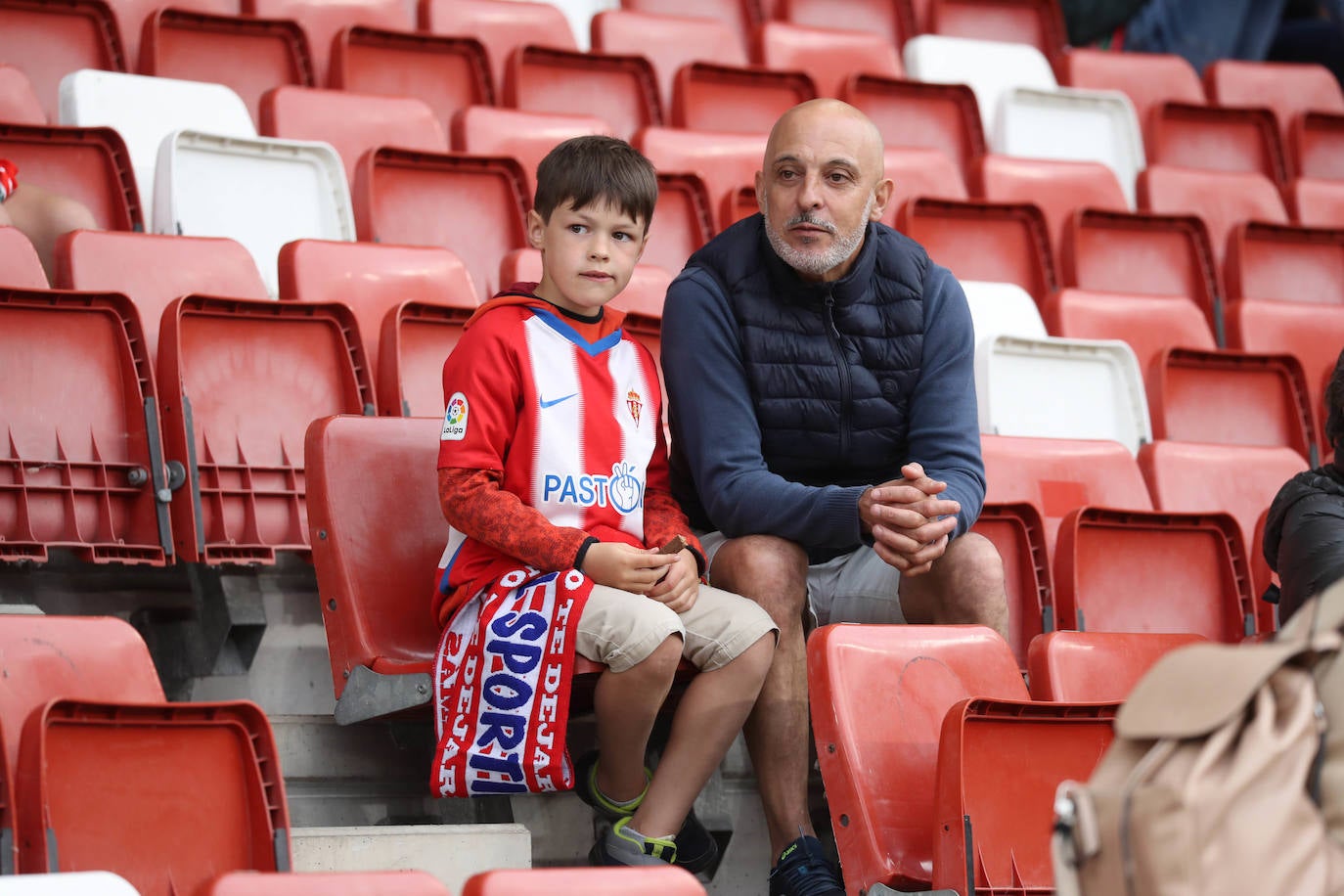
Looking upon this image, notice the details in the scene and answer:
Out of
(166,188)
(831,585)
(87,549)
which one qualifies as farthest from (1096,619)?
(166,188)

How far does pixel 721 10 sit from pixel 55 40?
1.93 m

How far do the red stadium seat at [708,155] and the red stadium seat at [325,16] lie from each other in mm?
647

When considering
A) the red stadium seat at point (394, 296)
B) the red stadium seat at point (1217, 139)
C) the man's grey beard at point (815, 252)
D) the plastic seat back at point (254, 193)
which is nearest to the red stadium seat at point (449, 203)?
the plastic seat back at point (254, 193)

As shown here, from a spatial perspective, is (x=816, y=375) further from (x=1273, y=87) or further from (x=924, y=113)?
(x=1273, y=87)

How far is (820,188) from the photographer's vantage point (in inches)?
87.4

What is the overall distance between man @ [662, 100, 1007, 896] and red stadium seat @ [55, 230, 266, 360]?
0.71m

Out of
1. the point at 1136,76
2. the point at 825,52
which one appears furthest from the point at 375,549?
the point at 1136,76

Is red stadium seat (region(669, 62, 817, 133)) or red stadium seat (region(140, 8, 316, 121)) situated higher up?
red stadium seat (region(140, 8, 316, 121))

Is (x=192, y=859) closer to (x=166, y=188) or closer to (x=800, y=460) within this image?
(x=800, y=460)

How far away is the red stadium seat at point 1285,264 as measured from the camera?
382 cm

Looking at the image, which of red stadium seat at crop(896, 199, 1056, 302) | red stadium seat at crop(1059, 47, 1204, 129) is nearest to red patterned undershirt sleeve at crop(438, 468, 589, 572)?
red stadium seat at crop(896, 199, 1056, 302)

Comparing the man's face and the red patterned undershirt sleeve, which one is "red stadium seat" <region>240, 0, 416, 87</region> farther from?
the red patterned undershirt sleeve

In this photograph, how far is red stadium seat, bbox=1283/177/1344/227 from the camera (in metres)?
4.25

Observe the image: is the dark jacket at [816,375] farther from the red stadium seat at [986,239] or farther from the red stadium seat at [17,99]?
the red stadium seat at [17,99]
